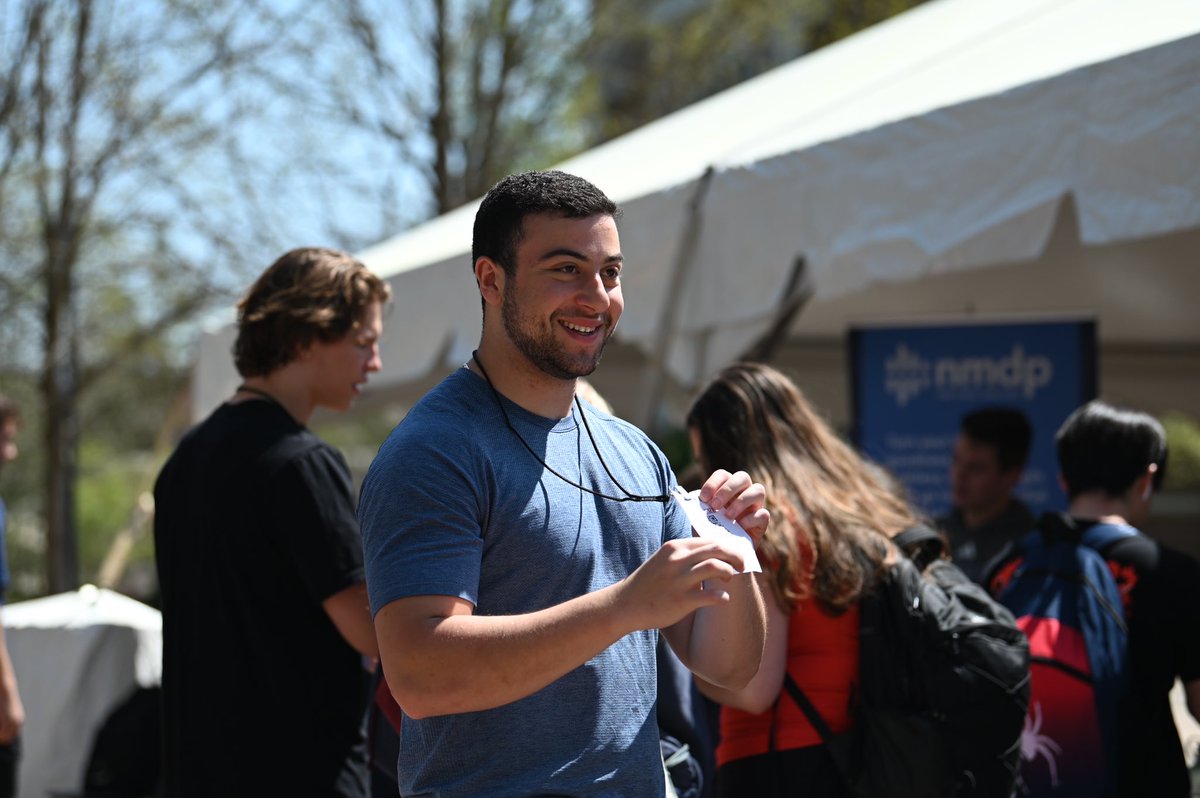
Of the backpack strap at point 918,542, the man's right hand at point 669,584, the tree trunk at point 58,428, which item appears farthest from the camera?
the tree trunk at point 58,428

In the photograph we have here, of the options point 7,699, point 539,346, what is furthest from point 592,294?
point 7,699

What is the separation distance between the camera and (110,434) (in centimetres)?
1888

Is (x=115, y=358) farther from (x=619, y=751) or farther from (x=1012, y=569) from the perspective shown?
(x=619, y=751)

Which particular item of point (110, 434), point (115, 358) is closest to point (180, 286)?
point (115, 358)

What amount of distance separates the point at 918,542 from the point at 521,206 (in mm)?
1406

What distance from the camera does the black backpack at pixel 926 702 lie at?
2531mm

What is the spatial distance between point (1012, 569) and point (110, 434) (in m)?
17.7

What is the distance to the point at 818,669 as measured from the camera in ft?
8.49

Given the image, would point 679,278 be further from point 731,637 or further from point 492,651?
point 492,651

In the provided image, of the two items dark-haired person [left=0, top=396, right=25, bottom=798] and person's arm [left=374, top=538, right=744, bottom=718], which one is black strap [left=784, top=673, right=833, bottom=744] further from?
dark-haired person [left=0, top=396, right=25, bottom=798]

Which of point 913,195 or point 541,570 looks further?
point 913,195

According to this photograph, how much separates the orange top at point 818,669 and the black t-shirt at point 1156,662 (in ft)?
2.47

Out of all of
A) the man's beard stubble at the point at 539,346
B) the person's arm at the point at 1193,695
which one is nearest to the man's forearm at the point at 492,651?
the man's beard stubble at the point at 539,346

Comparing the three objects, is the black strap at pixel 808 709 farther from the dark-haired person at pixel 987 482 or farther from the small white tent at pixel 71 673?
the small white tent at pixel 71 673
